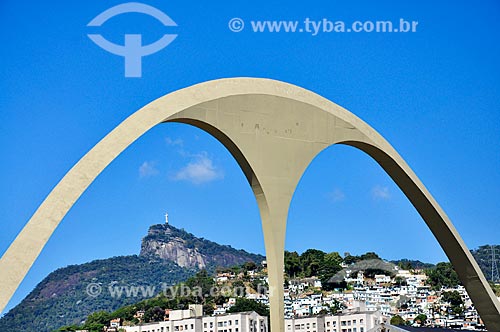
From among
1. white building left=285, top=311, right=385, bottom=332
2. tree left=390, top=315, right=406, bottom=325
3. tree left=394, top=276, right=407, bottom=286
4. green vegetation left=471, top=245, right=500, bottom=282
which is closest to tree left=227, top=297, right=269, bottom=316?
white building left=285, top=311, right=385, bottom=332

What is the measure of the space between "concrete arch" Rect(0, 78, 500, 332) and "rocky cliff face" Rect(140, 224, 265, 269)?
3450cm

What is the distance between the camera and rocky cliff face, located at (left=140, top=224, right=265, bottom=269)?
4606 cm

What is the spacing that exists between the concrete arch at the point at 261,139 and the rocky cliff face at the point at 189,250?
34.5 meters

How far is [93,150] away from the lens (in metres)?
8.77

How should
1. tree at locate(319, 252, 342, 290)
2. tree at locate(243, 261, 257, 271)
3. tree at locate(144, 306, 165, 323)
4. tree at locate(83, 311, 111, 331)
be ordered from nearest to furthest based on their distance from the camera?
tree at locate(144, 306, 165, 323), tree at locate(83, 311, 111, 331), tree at locate(319, 252, 342, 290), tree at locate(243, 261, 257, 271)

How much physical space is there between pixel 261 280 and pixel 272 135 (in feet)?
105

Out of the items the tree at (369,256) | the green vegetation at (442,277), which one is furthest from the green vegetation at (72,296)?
the green vegetation at (442,277)

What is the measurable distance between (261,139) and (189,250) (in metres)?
37.0

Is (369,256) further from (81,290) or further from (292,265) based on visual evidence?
(81,290)

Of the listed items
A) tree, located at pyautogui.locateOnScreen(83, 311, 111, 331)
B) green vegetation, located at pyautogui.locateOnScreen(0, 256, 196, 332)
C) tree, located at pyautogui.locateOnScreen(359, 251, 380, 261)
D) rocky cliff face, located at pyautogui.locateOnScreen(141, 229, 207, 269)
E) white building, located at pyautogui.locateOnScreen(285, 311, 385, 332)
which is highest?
rocky cliff face, located at pyautogui.locateOnScreen(141, 229, 207, 269)

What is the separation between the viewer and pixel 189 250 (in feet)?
155

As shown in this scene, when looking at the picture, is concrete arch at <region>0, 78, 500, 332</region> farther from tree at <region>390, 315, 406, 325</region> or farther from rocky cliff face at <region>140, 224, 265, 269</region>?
rocky cliff face at <region>140, 224, 265, 269</region>

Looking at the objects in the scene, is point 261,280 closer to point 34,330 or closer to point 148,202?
point 148,202

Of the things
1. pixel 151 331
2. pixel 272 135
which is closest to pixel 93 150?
pixel 272 135
